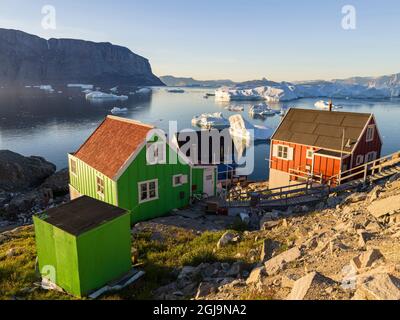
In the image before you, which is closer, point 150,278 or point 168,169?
point 150,278

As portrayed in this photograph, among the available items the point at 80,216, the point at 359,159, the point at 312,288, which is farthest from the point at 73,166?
the point at 359,159

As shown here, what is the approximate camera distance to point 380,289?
23.7 ft

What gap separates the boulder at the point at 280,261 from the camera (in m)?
10.2

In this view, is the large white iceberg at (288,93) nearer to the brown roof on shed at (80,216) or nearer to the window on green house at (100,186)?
the window on green house at (100,186)

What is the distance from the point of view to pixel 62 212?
1181cm

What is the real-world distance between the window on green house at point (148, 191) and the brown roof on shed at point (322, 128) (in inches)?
543

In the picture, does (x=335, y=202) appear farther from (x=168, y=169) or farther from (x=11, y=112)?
(x=11, y=112)

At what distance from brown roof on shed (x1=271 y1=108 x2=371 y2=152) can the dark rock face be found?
27873 mm

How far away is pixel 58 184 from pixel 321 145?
1044 inches

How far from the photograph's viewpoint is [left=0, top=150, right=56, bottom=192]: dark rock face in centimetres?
3816

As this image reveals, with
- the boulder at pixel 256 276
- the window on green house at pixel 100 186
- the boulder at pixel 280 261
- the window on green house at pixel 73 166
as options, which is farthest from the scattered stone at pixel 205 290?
the window on green house at pixel 73 166

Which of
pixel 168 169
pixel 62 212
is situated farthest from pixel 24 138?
pixel 62 212
